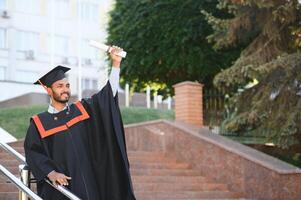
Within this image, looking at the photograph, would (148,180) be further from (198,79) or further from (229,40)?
(198,79)

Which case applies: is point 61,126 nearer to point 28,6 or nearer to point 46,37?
point 28,6

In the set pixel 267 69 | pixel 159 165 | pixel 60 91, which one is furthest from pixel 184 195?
pixel 60 91

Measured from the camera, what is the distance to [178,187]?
10.7 metres

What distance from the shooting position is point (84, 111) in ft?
19.2

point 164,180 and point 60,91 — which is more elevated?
point 60,91

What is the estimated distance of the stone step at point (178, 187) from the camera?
10.4 m

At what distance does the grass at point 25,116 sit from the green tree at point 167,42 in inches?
50.4

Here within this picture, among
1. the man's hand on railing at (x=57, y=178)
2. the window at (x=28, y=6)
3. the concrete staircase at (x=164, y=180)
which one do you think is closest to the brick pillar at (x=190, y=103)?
the concrete staircase at (x=164, y=180)

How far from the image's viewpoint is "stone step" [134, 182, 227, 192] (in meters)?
10.4

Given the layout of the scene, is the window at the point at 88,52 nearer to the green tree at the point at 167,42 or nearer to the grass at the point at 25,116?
the grass at the point at 25,116

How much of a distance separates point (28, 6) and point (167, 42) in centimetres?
2086

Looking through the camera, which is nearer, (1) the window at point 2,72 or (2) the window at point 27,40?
(1) the window at point 2,72

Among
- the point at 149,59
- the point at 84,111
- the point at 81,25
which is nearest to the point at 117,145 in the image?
the point at 84,111

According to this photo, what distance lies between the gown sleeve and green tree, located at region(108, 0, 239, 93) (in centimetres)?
1197
